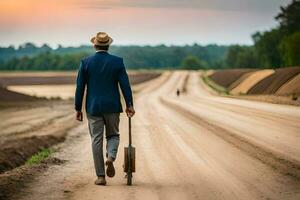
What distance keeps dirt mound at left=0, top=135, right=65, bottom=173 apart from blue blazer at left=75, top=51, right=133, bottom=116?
432cm

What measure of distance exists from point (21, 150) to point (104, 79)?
23.4ft

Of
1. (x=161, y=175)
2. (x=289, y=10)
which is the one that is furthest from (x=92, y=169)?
(x=289, y=10)

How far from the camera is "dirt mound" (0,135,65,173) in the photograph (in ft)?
46.0

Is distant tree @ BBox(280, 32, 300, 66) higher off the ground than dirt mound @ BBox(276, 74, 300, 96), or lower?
higher

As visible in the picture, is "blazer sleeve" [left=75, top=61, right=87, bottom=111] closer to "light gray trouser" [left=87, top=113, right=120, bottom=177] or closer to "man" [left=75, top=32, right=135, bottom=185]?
"man" [left=75, top=32, right=135, bottom=185]

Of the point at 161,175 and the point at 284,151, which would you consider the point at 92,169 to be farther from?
the point at 284,151

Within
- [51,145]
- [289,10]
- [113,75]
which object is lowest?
[51,145]

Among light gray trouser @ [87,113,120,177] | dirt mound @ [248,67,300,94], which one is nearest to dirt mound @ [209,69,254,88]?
dirt mound @ [248,67,300,94]

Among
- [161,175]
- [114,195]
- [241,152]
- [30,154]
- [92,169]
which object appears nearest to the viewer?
[114,195]

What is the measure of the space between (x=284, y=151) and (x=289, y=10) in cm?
9537

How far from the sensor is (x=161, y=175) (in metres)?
10.5

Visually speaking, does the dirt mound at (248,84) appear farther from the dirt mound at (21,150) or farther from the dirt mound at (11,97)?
the dirt mound at (21,150)

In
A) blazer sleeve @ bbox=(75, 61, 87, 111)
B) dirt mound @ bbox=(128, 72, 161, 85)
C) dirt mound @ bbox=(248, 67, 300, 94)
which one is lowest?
dirt mound @ bbox=(128, 72, 161, 85)

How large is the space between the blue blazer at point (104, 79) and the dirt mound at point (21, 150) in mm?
4322
